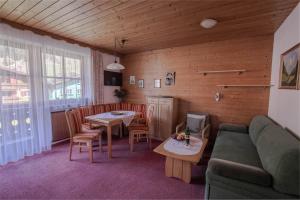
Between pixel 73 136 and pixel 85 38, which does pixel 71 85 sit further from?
pixel 73 136

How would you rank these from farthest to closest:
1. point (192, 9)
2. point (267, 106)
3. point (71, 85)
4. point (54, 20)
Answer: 1. point (71, 85)
2. point (267, 106)
3. point (54, 20)
4. point (192, 9)

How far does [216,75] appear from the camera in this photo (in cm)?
346

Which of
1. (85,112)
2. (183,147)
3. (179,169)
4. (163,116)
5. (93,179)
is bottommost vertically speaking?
(93,179)

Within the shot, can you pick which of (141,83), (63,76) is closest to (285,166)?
(141,83)

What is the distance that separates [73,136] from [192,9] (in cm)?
283

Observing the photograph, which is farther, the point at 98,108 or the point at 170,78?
the point at 170,78

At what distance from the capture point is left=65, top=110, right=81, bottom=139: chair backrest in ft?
9.15

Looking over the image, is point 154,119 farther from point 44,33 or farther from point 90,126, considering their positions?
point 44,33

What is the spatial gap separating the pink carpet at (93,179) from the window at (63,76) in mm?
1330

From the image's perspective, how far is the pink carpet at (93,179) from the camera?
193cm

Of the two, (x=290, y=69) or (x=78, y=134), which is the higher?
(x=290, y=69)

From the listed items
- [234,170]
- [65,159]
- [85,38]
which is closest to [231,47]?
[234,170]

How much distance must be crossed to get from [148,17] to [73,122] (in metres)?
2.28

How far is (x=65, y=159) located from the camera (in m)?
2.78
